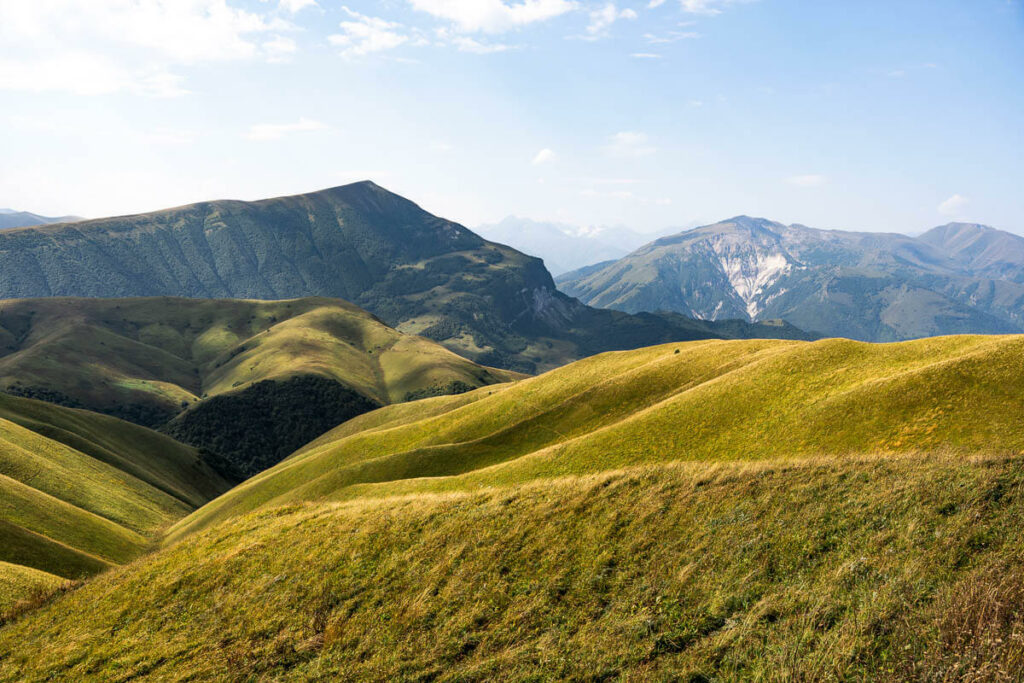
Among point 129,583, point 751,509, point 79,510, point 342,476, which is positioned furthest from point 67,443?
point 751,509

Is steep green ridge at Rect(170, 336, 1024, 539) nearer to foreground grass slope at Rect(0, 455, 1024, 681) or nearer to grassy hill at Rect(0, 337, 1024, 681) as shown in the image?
grassy hill at Rect(0, 337, 1024, 681)

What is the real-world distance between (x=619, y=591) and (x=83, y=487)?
253 feet

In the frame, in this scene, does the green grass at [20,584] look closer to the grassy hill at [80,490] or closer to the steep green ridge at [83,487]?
the grassy hill at [80,490]

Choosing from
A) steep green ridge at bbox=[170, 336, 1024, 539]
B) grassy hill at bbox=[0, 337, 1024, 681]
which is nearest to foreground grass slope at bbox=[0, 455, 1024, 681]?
grassy hill at bbox=[0, 337, 1024, 681]

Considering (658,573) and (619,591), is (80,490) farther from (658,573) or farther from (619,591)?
(658,573)

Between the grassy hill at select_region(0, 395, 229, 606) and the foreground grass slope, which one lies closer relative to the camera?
the foreground grass slope

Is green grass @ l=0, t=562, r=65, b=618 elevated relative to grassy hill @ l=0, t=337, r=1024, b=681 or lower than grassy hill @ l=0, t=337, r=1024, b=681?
lower

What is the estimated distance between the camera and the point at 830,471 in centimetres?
2439

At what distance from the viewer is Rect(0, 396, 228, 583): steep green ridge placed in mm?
42625

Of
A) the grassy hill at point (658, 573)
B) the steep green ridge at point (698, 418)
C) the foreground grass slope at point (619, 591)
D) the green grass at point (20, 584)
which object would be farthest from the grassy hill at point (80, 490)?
the foreground grass slope at point (619, 591)

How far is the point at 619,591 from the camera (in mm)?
20016

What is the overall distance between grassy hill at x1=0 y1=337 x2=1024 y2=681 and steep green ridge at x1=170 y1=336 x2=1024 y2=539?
350 millimetres

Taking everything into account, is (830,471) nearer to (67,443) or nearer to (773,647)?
(773,647)

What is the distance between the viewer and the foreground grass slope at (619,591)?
1542cm
